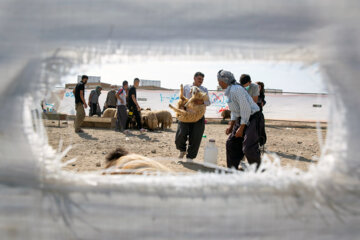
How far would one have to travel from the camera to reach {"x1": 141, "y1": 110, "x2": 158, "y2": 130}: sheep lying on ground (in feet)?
33.7

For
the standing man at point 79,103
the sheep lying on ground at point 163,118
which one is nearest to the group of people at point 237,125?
Answer: the standing man at point 79,103

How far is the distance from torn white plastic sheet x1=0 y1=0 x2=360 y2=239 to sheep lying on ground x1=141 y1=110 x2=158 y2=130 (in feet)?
29.3

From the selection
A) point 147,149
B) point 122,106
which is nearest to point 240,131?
point 147,149

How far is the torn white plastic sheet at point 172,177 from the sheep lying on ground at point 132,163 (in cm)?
55

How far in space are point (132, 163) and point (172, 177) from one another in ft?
2.89

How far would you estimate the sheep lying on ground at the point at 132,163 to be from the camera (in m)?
2.05

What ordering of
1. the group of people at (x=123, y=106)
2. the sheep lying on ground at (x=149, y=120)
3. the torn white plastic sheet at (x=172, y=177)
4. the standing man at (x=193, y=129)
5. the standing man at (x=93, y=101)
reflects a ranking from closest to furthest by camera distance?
the torn white plastic sheet at (x=172, y=177) < the standing man at (x=193, y=129) < the group of people at (x=123, y=106) < the sheep lying on ground at (x=149, y=120) < the standing man at (x=93, y=101)

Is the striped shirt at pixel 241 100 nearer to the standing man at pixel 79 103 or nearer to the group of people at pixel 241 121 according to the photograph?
the group of people at pixel 241 121

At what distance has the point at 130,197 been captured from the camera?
1295 millimetres

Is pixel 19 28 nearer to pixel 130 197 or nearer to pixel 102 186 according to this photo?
pixel 102 186

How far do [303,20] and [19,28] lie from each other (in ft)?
3.94

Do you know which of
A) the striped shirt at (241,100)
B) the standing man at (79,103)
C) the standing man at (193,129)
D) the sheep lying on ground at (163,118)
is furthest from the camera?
the sheep lying on ground at (163,118)

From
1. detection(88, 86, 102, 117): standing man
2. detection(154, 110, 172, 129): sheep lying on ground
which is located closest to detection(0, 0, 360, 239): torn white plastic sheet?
detection(154, 110, 172, 129): sheep lying on ground

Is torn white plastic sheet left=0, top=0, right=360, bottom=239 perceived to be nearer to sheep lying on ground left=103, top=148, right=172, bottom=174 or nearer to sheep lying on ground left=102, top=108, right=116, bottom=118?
sheep lying on ground left=103, top=148, right=172, bottom=174
